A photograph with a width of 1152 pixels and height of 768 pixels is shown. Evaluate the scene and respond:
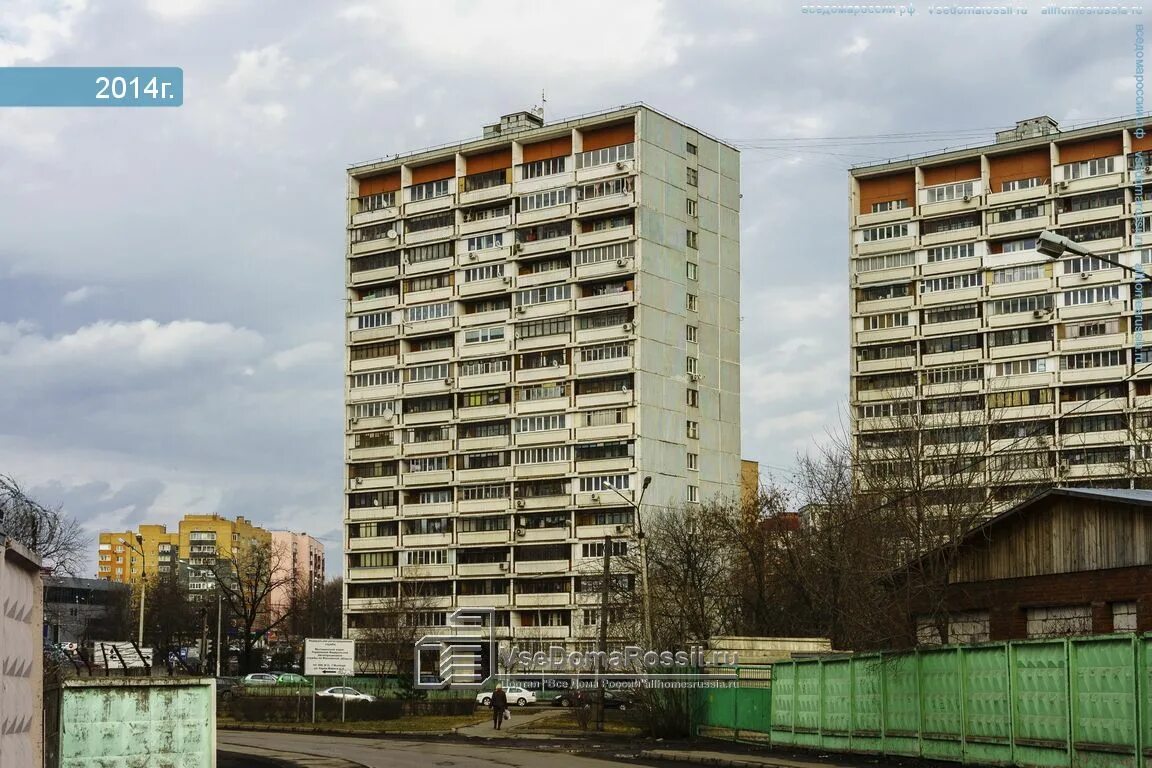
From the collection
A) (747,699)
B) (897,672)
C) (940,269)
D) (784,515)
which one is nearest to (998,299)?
(940,269)

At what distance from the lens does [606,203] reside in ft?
351

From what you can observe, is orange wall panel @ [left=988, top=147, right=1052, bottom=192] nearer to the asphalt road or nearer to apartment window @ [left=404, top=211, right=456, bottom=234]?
apartment window @ [left=404, top=211, right=456, bottom=234]

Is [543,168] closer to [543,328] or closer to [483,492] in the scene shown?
[543,328]

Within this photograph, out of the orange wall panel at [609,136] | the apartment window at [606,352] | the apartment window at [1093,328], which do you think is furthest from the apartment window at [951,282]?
the orange wall panel at [609,136]

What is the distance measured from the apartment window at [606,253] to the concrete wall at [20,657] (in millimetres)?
91625

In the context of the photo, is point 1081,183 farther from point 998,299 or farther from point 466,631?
point 466,631

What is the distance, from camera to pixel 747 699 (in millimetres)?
38969

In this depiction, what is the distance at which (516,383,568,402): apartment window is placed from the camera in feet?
360

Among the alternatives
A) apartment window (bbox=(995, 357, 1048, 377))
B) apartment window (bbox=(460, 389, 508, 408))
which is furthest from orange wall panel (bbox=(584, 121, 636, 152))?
apartment window (bbox=(995, 357, 1048, 377))

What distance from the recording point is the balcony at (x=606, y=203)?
105688 mm

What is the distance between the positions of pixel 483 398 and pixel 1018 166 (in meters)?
45.6

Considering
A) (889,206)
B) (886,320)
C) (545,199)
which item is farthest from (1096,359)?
(545,199)

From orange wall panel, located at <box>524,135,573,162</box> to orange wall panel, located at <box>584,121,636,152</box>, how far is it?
1.47 m

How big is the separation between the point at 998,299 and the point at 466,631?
161ft
